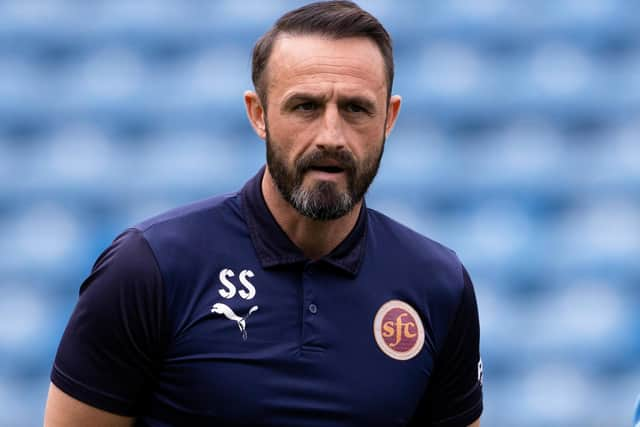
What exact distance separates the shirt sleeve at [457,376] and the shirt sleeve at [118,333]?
526 mm

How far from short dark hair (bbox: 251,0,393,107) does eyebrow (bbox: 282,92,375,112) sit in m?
0.08

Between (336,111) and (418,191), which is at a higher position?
(418,191)

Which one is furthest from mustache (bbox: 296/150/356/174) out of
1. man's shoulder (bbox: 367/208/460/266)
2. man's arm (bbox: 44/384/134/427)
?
man's arm (bbox: 44/384/134/427)

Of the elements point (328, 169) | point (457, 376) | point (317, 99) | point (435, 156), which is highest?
point (435, 156)

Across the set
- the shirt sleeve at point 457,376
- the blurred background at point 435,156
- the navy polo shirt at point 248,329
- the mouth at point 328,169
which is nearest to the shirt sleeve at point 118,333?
the navy polo shirt at point 248,329

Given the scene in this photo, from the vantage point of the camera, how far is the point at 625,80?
675 centimetres

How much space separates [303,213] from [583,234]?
4191mm

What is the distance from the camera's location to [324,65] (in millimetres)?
2254

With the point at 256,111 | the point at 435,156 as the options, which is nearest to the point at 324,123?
the point at 256,111

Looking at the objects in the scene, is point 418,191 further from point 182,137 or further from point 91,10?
point 91,10

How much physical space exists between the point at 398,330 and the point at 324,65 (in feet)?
1.62

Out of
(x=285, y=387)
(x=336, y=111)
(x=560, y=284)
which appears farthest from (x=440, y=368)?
(x=560, y=284)

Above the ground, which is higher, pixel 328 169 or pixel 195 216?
pixel 328 169

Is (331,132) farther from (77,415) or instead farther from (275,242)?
(77,415)
